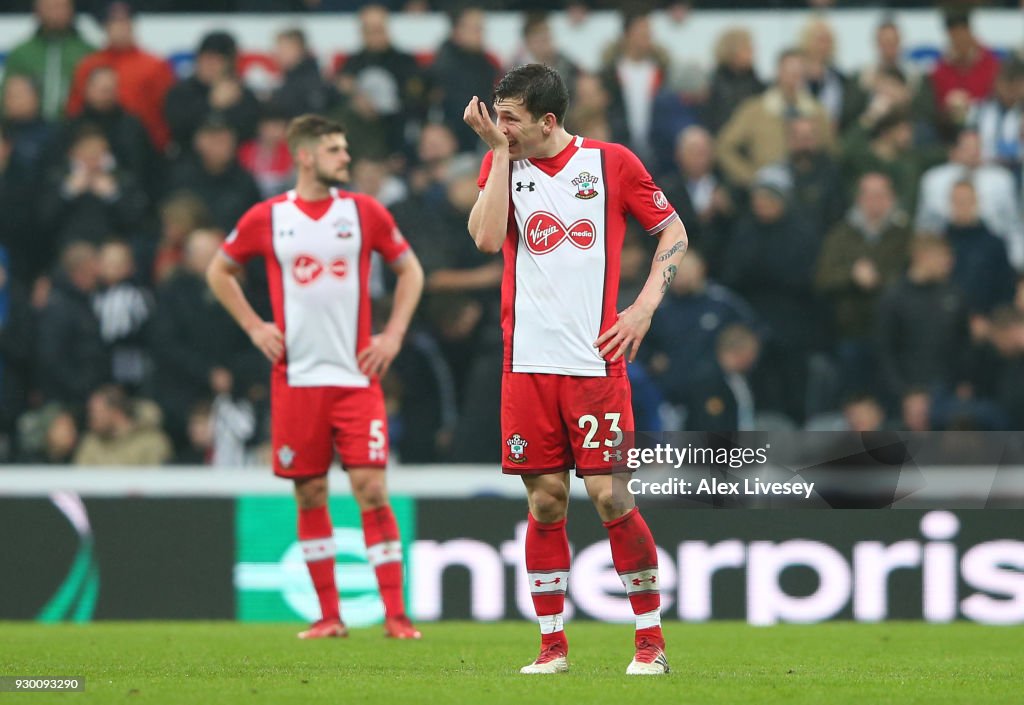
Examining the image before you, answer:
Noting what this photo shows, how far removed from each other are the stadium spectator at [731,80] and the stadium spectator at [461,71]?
1916 millimetres

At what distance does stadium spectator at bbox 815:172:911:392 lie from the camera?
1376 centimetres

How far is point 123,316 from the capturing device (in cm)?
1402

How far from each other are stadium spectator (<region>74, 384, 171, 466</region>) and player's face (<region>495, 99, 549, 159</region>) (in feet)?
22.9

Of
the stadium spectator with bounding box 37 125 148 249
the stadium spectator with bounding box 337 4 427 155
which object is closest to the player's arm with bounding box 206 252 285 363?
the stadium spectator with bounding box 37 125 148 249

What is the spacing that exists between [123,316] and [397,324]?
453cm

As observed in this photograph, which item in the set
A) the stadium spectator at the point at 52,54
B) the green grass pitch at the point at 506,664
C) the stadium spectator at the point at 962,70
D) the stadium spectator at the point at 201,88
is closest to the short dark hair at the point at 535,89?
the green grass pitch at the point at 506,664

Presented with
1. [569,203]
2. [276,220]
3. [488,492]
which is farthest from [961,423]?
[569,203]

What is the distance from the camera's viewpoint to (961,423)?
12797 millimetres

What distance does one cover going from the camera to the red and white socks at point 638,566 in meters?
7.10

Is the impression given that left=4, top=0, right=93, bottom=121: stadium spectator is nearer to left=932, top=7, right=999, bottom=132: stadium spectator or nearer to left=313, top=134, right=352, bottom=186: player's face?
left=313, top=134, right=352, bottom=186: player's face

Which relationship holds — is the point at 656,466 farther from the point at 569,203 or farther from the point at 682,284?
the point at 682,284

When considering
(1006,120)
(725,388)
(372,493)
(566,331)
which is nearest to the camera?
(566,331)

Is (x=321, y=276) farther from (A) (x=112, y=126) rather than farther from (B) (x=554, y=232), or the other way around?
(A) (x=112, y=126)

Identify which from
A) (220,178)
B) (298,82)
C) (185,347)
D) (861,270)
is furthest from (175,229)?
(861,270)
